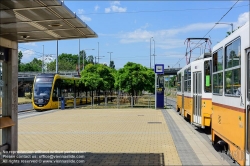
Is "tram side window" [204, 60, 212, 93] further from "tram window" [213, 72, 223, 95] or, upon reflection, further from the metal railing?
the metal railing

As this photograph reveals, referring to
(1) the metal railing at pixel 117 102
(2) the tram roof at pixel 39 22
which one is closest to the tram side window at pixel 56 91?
(1) the metal railing at pixel 117 102

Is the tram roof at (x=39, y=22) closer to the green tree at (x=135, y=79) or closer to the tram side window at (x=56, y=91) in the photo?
the tram side window at (x=56, y=91)

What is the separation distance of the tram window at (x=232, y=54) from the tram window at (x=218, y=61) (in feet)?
2.04

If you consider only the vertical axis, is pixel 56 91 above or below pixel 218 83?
below

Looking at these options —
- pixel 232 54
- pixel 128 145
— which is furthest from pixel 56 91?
pixel 232 54

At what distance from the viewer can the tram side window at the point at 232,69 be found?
6.42 meters

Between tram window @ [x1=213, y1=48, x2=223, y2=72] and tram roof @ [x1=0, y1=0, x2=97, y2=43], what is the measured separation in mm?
3296

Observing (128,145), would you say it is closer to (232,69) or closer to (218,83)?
(218,83)

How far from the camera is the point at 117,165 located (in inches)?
288

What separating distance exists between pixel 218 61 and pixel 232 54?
5.44 ft

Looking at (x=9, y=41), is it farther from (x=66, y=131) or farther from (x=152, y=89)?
(x=152, y=89)

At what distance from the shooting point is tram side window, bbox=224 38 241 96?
642 cm

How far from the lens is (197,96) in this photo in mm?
13648

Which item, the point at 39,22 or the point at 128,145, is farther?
the point at 128,145
